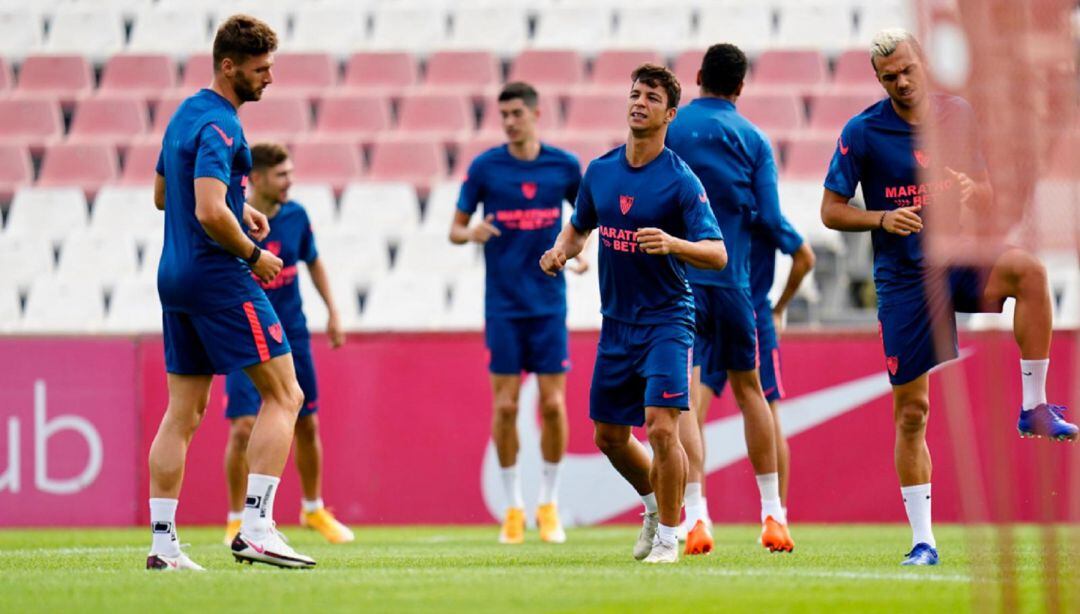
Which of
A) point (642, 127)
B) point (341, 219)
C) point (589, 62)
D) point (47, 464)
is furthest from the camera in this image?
point (589, 62)

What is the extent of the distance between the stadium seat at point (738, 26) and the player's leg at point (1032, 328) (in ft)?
33.4

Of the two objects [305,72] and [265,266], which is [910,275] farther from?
[305,72]

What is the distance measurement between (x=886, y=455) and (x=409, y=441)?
3.48 metres

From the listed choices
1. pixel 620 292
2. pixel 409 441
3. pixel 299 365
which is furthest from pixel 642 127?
pixel 409 441

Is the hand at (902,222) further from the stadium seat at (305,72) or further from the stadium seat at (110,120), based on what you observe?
the stadium seat at (110,120)

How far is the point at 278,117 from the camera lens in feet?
53.4

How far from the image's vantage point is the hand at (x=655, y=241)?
21.5ft

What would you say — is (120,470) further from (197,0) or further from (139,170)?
(197,0)

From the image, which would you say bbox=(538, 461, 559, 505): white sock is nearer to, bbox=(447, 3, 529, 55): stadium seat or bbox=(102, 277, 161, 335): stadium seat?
bbox=(102, 277, 161, 335): stadium seat

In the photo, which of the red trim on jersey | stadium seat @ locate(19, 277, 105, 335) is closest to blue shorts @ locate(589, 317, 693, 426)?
the red trim on jersey

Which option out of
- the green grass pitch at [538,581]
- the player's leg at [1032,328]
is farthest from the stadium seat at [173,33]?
the player's leg at [1032,328]

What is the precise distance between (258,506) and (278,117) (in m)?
10.3

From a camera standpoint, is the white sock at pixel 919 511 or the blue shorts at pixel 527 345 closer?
the white sock at pixel 919 511

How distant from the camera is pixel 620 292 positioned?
23.4 ft
